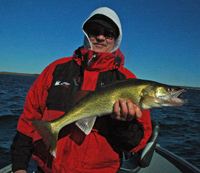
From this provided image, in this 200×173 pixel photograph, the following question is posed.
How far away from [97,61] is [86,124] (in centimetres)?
113

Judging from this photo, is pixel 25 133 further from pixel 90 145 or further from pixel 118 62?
pixel 118 62

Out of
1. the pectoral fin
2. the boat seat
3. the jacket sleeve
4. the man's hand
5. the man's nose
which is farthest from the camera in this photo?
the boat seat

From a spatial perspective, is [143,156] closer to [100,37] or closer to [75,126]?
[75,126]

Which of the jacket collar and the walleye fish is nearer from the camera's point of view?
the walleye fish

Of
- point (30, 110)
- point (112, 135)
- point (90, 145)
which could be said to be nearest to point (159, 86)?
point (112, 135)

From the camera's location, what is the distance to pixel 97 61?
2828mm

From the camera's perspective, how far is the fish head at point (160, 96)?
2.44 metres

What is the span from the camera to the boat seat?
374cm

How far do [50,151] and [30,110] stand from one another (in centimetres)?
80

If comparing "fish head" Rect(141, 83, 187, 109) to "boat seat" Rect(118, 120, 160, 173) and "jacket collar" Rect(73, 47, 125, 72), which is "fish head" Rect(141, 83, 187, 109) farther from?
"boat seat" Rect(118, 120, 160, 173)

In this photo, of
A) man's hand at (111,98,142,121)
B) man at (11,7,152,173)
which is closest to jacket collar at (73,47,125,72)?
man at (11,7,152,173)

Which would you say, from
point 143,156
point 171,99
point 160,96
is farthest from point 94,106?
point 143,156

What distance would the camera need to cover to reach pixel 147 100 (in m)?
2.45

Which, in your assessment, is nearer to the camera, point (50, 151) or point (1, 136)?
point (50, 151)
